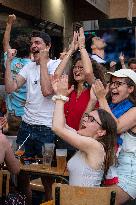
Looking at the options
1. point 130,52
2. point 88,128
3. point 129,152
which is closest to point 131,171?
point 129,152

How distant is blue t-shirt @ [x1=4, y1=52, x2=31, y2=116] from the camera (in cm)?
553

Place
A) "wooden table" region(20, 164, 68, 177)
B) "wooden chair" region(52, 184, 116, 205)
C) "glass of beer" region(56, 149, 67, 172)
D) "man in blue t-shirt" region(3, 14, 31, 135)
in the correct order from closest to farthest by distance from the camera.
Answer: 1. "wooden chair" region(52, 184, 116, 205)
2. "wooden table" region(20, 164, 68, 177)
3. "glass of beer" region(56, 149, 67, 172)
4. "man in blue t-shirt" region(3, 14, 31, 135)

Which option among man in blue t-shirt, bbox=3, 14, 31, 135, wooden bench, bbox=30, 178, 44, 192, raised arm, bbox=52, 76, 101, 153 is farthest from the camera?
man in blue t-shirt, bbox=3, 14, 31, 135

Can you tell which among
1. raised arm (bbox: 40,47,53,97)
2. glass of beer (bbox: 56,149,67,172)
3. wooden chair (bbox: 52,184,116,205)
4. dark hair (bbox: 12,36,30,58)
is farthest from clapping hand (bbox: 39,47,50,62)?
wooden chair (bbox: 52,184,116,205)

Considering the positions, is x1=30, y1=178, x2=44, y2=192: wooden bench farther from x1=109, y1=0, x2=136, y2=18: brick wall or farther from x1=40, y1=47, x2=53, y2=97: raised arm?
x1=109, y1=0, x2=136, y2=18: brick wall

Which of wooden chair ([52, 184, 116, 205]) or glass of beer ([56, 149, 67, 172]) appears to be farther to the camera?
glass of beer ([56, 149, 67, 172])

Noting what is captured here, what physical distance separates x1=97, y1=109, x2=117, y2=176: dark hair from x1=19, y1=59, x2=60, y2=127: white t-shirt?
1234 millimetres

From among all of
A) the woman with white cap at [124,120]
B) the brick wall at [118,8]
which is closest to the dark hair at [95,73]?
the woman with white cap at [124,120]

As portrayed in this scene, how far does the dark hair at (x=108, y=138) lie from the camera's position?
3408 millimetres

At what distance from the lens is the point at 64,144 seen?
4203 mm

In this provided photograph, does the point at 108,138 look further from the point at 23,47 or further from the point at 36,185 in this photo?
the point at 23,47

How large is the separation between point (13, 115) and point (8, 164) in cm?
207

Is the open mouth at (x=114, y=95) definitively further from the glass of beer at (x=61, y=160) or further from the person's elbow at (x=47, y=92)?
the person's elbow at (x=47, y=92)

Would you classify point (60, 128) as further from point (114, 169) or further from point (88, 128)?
point (114, 169)
